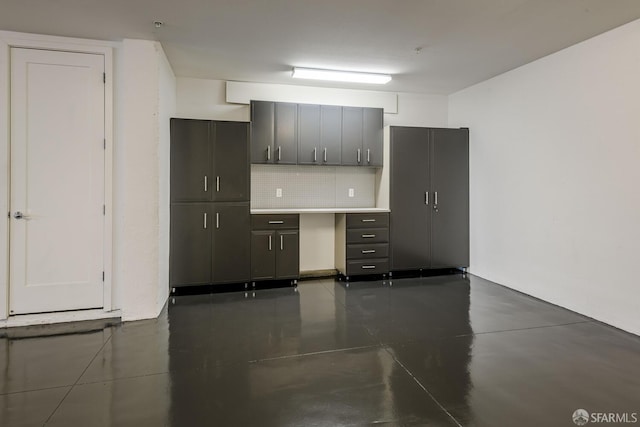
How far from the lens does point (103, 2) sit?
286 cm

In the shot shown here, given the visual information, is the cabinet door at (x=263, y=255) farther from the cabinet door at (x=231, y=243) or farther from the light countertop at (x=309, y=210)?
the light countertop at (x=309, y=210)

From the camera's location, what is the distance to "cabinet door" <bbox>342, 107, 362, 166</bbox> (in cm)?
518

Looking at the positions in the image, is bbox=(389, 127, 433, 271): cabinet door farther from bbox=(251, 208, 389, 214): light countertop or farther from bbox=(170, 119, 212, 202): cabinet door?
bbox=(170, 119, 212, 202): cabinet door

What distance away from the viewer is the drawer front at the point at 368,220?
5.05m

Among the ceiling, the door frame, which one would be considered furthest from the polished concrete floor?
the ceiling

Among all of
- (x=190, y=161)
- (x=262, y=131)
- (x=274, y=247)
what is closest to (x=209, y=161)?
(x=190, y=161)

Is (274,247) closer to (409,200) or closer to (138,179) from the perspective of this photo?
(138,179)

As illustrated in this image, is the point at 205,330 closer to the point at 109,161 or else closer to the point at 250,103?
the point at 109,161

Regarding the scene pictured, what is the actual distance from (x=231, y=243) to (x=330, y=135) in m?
2.01

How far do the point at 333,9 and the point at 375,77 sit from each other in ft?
6.25

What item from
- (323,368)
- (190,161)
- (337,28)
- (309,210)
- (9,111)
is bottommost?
(323,368)

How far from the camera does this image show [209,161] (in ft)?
14.8

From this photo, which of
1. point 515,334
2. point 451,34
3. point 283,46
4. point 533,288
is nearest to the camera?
point 515,334

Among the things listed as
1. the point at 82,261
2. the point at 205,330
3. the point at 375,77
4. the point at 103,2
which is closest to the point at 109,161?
the point at 82,261
